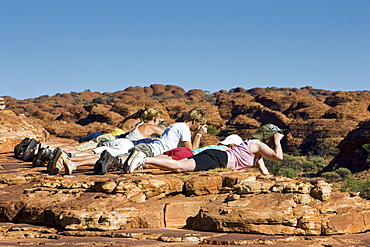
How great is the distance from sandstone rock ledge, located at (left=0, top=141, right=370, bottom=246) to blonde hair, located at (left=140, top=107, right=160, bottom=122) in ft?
8.75

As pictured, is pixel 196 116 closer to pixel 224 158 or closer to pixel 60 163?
pixel 224 158

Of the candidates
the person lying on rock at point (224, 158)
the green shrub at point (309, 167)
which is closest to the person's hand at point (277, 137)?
the person lying on rock at point (224, 158)

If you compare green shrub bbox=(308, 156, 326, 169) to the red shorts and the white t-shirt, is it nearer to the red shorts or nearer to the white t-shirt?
the white t-shirt

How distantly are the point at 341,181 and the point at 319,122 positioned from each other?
77.7 feet

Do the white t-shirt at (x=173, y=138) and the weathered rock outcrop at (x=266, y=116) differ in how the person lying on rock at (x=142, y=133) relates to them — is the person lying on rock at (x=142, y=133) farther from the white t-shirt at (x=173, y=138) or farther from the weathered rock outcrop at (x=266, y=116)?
the weathered rock outcrop at (x=266, y=116)

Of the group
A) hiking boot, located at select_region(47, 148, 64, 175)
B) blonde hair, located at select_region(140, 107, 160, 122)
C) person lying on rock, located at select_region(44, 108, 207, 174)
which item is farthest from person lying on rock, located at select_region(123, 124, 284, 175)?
blonde hair, located at select_region(140, 107, 160, 122)

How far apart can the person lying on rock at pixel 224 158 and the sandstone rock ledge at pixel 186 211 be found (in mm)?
334

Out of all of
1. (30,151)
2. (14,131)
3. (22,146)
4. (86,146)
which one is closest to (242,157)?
(86,146)

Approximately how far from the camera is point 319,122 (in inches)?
2143

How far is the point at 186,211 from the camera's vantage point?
559cm

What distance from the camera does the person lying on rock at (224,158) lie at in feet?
22.4

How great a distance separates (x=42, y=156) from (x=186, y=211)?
12.7 feet

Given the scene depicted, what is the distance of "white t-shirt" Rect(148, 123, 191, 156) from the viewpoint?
7.89m

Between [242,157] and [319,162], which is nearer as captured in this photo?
[242,157]
